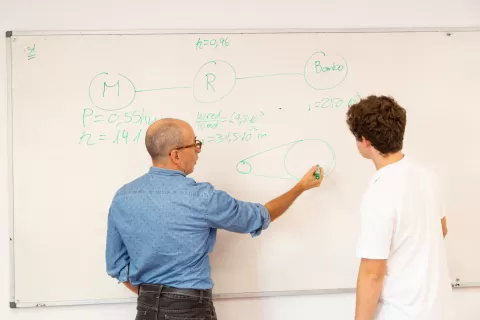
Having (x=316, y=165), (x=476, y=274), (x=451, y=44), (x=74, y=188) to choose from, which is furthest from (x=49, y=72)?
(x=476, y=274)

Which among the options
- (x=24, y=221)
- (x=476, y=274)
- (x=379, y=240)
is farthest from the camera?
(x=476, y=274)

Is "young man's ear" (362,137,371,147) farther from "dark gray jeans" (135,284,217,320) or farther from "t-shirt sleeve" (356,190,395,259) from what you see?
"dark gray jeans" (135,284,217,320)

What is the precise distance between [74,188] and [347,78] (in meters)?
1.26

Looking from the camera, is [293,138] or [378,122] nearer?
[378,122]

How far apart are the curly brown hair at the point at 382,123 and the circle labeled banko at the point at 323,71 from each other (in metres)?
0.57

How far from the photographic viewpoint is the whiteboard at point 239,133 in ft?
6.31

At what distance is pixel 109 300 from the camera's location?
6.37 feet

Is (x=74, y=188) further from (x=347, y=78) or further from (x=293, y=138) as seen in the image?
(x=347, y=78)

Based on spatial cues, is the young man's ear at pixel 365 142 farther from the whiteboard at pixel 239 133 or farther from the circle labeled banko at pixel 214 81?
the circle labeled banko at pixel 214 81

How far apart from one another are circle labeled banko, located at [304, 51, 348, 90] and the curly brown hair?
1.88ft

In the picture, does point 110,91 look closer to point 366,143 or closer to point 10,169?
point 10,169

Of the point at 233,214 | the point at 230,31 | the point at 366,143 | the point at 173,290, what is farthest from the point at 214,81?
the point at 173,290

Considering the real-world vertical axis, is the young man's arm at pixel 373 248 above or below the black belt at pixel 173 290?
above

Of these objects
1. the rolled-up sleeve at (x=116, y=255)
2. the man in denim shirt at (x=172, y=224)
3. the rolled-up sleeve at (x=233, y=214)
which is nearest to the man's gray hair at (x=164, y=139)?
the man in denim shirt at (x=172, y=224)
